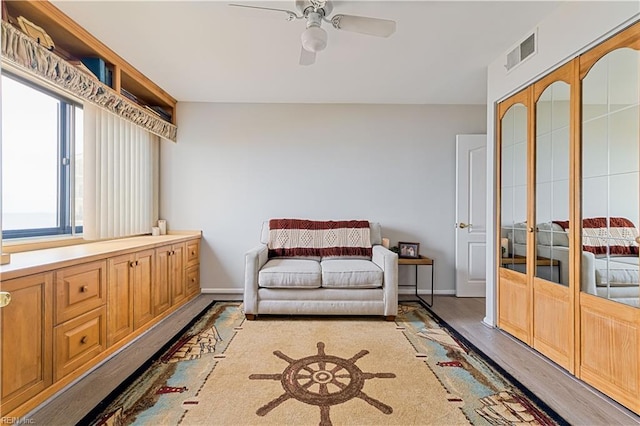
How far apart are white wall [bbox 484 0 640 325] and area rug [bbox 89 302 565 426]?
44.0 inches

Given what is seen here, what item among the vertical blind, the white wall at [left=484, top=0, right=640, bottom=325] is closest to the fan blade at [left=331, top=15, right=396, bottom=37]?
the white wall at [left=484, top=0, right=640, bottom=325]

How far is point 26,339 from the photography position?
5.29 ft

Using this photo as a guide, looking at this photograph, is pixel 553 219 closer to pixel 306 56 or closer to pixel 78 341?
pixel 306 56

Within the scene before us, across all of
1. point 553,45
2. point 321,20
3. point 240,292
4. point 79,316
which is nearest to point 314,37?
point 321,20

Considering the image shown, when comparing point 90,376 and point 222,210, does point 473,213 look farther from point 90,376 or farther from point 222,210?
point 90,376

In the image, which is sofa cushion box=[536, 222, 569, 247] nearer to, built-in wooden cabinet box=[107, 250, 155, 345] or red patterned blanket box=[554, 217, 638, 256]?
red patterned blanket box=[554, 217, 638, 256]

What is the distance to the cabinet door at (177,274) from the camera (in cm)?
330

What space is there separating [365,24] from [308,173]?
7.19ft

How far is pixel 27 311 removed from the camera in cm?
162

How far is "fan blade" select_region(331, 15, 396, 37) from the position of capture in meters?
1.96

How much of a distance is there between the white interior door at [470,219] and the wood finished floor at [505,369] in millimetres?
964

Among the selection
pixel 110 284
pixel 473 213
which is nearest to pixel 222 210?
pixel 110 284

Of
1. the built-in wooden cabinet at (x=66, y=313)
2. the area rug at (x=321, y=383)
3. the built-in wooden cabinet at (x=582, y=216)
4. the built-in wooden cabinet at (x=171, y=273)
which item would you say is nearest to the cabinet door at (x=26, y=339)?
the built-in wooden cabinet at (x=66, y=313)

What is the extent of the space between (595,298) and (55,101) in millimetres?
4163
